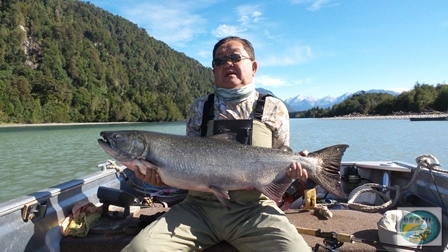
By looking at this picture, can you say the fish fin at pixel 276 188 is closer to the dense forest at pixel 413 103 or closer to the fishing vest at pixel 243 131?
the fishing vest at pixel 243 131

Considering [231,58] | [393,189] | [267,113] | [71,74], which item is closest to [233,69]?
[231,58]

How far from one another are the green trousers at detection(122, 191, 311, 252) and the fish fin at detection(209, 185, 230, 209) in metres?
0.15

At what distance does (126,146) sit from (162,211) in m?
1.56

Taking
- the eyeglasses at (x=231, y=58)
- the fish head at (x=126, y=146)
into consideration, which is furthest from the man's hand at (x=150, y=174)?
the eyeglasses at (x=231, y=58)

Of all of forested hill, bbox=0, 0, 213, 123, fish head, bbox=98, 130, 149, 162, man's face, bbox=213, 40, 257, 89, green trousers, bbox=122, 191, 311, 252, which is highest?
forested hill, bbox=0, 0, 213, 123

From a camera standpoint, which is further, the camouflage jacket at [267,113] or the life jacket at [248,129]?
the camouflage jacket at [267,113]

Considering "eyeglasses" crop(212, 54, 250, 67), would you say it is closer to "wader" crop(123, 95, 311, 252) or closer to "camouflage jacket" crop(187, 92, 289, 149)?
"camouflage jacket" crop(187, 92, 289, 149)

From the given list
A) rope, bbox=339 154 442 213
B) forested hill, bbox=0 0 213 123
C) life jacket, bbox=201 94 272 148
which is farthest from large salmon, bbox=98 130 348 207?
forested hill, bbox=0 0 213 123

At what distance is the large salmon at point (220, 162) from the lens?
3393mm

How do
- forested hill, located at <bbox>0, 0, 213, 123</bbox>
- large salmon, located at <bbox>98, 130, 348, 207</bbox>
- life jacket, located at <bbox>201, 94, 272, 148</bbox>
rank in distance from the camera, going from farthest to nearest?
forested hill, located at <bbox>0, 0, 213, 123</bbox> < life jacket, located at <bbox>201, 94, 272, 148</bbox> < large salmon, located at <bbox>98, 130, 348, 207</bbox>

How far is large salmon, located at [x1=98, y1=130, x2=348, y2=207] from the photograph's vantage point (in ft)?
11.1

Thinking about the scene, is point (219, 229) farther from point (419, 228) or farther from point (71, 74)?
point (71, 74)

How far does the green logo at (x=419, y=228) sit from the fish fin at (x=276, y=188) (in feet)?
4.32

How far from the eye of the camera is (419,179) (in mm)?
5547
